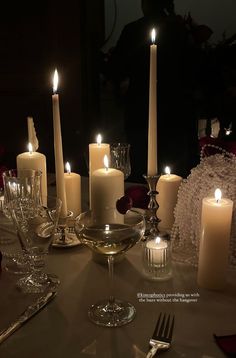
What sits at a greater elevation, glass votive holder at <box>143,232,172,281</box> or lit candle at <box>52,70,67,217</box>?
lit candle at <box>52,70,67,217</box>

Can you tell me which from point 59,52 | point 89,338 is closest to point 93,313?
point 89,338

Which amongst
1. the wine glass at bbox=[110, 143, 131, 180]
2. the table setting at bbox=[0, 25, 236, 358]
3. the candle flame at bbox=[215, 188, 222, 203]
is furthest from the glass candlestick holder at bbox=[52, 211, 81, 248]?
the candle flame at bbox=[215, 188, 222, 203]

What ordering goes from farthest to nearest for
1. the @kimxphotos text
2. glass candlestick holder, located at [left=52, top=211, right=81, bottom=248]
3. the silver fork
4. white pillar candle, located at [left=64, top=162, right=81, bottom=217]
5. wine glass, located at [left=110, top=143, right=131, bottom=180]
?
wine glass, located at [left=110, top=143, right=131, bottom=180], white pillar candle, located at [left=64, top=162, right=81, bottom=217], glass candlestick holder, located at [left=52, top=211, right=81, bottom=248], the @kimxphotos text, the silver fork

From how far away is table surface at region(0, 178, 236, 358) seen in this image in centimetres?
62

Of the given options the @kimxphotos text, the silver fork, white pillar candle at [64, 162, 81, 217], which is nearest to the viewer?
the silver fork

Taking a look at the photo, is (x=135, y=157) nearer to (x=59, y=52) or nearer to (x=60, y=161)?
(x=59, y=52)

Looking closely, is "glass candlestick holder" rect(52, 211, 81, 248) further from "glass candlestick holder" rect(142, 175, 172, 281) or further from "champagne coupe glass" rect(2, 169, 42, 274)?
"glass candlestick holder" rect(142, 175, 172, 281)

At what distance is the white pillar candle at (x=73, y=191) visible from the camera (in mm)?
1078

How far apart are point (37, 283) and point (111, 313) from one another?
171mm

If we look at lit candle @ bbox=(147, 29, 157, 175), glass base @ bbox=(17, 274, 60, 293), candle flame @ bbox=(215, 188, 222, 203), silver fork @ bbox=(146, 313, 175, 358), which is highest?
lit candle @ bbox=(147, 29, 157, 175)

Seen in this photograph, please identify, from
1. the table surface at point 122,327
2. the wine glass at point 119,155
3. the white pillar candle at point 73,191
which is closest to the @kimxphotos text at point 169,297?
the table surface at point 122,327

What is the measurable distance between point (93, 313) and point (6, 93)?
2.48 meters

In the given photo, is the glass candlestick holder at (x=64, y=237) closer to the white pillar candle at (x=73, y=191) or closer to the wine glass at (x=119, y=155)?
the white pillar candle at (x=73, y=191)

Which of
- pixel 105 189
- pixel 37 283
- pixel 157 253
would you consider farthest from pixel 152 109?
pixel 37 283
